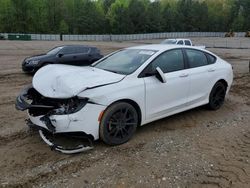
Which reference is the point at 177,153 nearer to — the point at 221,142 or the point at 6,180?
the point at 221,142

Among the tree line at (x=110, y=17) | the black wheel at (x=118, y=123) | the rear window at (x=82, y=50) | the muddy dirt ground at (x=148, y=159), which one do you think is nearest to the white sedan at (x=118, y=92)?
the black wheel at (x=118, y=123)

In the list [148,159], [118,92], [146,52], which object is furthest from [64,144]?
[146,52]

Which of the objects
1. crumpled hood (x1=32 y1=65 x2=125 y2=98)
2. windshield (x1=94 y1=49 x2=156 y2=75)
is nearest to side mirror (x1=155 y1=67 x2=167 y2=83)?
windshield (x1=94 y1=49 x2=156 y2=75)

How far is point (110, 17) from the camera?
95875mm

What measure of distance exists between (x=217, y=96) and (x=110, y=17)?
92.6 m

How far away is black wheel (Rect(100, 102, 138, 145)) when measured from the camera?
459 cm

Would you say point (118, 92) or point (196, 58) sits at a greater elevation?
point (196, 58)

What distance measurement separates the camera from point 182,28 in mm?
102500

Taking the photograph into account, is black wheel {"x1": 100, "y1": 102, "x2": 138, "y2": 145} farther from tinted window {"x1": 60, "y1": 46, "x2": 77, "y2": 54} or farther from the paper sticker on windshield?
tinted window {"x1": 60, "y1": 46, "x2": 77, "y2": 54}

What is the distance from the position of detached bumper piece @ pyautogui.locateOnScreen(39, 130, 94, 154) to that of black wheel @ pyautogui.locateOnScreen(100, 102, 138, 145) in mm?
→ 296

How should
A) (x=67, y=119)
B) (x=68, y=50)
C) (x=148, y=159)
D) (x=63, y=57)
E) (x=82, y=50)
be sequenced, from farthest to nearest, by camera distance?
(x=82, y=50)
(x=68, y=50)
(x=63, y=57)
(x=148, y=159)
(x=67, y=119)

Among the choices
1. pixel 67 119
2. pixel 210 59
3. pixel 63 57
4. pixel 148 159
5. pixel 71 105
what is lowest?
pixel 148 159

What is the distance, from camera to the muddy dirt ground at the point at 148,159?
384cm

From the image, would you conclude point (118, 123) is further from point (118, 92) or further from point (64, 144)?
point (64, 144)
